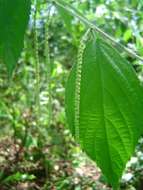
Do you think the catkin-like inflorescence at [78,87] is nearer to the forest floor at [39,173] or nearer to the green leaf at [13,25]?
the green leaf at [13,25]

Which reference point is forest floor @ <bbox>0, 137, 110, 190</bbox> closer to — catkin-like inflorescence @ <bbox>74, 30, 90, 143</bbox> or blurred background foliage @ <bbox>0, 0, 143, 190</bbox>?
blurred background foliage @ <bbox>0, 0, 143, 190</bbox>

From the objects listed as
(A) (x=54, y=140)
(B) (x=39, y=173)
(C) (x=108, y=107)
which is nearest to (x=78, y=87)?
(C) (x=108, y=107)

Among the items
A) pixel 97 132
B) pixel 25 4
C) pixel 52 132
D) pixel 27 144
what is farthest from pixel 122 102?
pixel 52 132

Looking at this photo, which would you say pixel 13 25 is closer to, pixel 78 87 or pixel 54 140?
pixel 78 87

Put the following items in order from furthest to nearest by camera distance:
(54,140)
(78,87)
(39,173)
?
(54,140) < (39,173) < (78,87)

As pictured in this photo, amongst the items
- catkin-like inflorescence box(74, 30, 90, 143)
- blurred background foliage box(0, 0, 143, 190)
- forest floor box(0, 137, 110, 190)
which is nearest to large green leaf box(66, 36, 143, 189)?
catkin-like inflorescence box(74, 30, 90, 143)

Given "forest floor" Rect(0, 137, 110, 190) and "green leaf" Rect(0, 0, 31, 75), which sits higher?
"green leaf" Rect(0, 0, 31, 75)

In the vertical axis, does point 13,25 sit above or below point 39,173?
above
